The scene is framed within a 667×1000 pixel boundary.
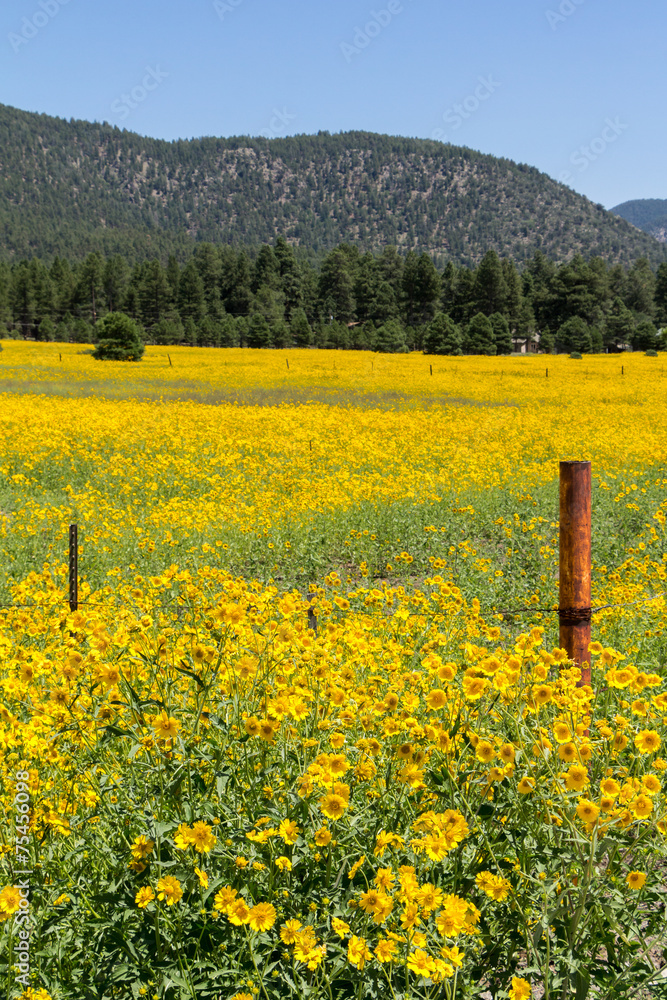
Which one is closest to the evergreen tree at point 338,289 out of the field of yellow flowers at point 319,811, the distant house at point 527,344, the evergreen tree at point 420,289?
the evergreen tree at point 420,289

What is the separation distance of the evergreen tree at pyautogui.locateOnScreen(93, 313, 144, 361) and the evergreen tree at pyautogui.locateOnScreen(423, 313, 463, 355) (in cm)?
2401

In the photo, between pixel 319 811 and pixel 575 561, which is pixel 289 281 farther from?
pixel 319 811

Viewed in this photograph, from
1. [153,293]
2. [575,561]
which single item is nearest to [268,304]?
[153,293]

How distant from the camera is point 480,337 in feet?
199

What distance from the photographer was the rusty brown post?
3.81m

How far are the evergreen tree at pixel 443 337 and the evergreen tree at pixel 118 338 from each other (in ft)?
78.8

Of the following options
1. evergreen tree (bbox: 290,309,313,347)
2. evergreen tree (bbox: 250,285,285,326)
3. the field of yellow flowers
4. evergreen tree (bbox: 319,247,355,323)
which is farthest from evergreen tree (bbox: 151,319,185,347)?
the field of yellow flowers

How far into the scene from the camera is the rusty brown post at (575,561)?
3.81m

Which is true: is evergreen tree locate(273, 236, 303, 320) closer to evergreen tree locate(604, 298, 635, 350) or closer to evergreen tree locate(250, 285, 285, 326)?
evergreen tree locate(250, 285, 285, 326)

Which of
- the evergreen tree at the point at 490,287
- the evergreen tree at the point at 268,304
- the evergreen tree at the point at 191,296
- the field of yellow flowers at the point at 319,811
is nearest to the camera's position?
the field of yellow flowers at the point at 319,811

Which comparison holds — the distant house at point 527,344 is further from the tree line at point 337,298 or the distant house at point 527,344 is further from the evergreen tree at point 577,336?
the evergreen tree at point 577,336

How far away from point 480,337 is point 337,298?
86.2ft

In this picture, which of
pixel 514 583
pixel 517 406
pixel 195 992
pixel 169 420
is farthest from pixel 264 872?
pixel 517 406
